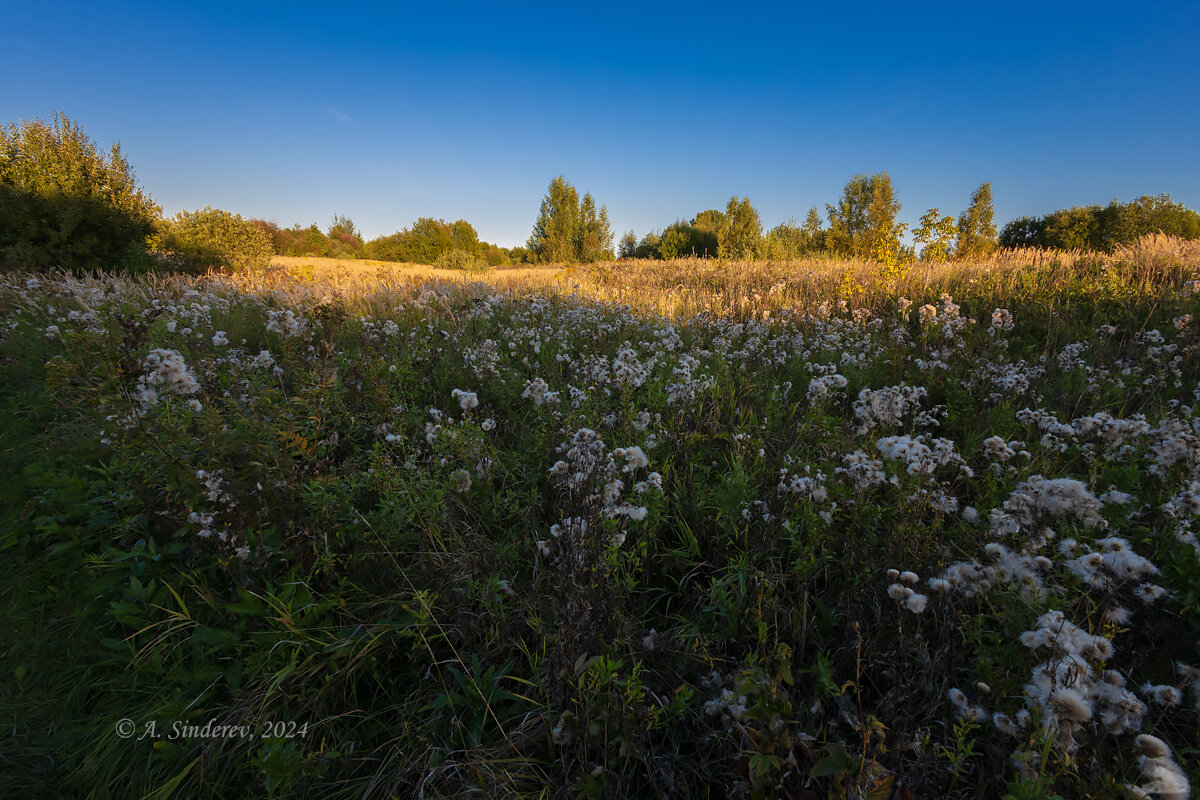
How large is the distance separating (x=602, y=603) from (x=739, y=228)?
112 ft

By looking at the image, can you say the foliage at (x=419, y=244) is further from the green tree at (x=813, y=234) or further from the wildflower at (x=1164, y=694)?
the wildflower at (x=1164, y=694)

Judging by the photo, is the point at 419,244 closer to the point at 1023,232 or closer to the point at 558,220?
the point at 558,220

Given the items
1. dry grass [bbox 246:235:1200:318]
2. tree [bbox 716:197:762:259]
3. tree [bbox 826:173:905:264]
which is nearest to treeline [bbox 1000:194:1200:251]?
tree [bbox 826:173:905:264]

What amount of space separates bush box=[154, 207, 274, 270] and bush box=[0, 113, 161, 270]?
3.85ft

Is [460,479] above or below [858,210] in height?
below

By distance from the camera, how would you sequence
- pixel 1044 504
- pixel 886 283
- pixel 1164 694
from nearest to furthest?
pixel 1164 694 → pixel 1044 504 → pixel 886 283

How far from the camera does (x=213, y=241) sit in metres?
18.8

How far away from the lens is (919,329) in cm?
702

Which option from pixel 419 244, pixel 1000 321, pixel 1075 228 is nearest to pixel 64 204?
pixel 1000 321

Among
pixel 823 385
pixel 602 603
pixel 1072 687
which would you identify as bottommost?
pixel 602 603

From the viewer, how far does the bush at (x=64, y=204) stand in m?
13.6

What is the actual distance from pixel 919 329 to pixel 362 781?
329 inches

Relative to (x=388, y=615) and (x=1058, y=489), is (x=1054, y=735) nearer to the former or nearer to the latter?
(x=1058, y=489)

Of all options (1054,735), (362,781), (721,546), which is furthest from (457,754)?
(1054,735)
